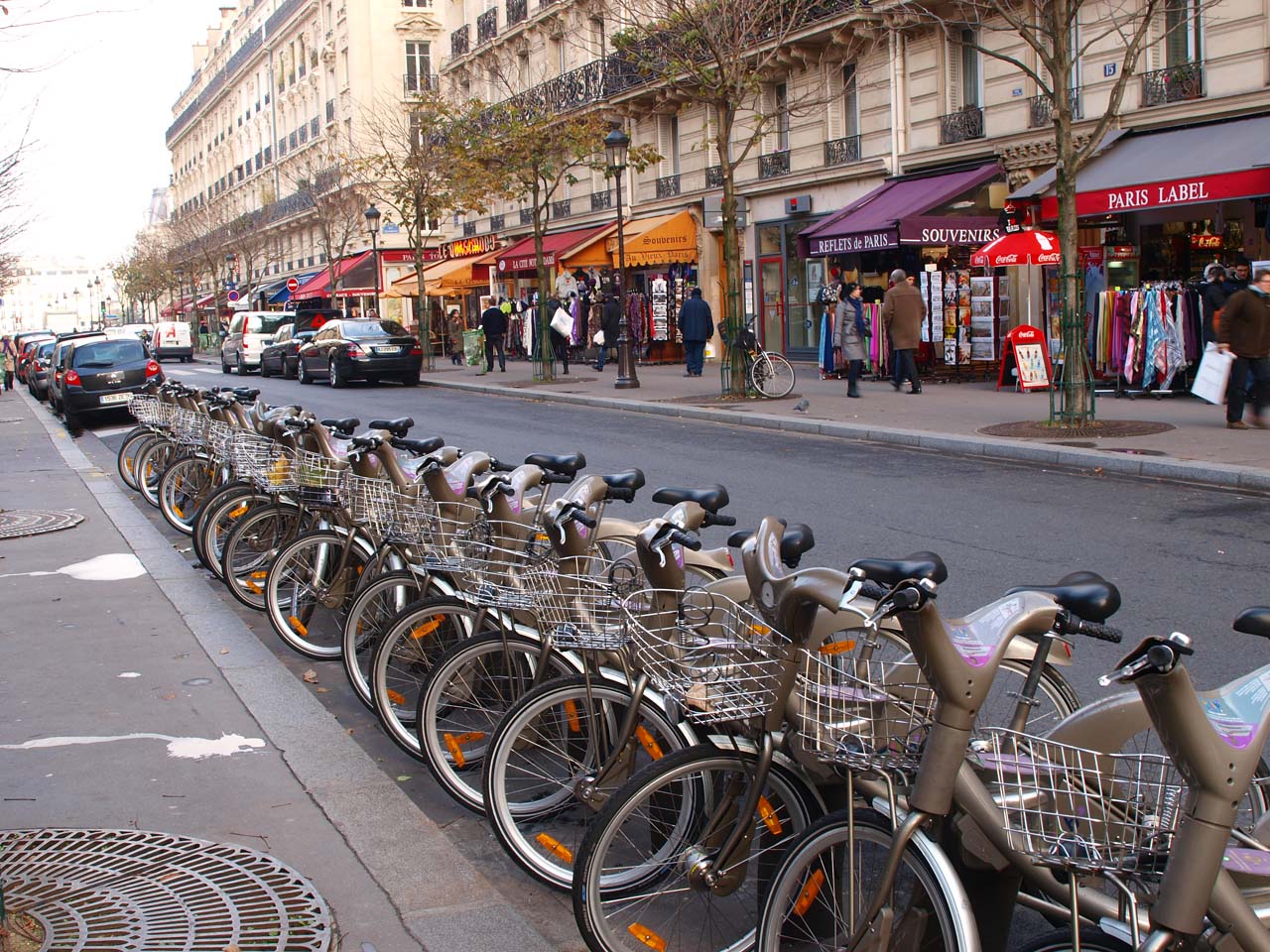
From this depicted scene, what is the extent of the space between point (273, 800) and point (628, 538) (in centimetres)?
171

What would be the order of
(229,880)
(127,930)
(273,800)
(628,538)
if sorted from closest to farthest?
(127,930)
(229,880)
(273,800)
(628,538)

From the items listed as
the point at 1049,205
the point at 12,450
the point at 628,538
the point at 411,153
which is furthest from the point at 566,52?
the point at 628,538

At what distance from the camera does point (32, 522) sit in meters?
11.1

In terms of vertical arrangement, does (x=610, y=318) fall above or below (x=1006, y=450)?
above

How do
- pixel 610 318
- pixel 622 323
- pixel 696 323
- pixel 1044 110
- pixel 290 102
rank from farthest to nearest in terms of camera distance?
pixel 290 102 < pixel 610 318 < pixel 696 323 < pixel 622 323 < pixel 1044 110

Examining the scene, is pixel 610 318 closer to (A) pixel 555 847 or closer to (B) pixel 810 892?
(A) pixel 555 847

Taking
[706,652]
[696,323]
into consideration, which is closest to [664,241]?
[696,323]

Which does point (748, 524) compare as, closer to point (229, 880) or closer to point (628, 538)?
point (628, 538)

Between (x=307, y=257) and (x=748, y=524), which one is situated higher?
(x=307, y=257)

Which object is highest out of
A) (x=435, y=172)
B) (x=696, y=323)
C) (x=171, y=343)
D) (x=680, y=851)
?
(x=435, y=172)

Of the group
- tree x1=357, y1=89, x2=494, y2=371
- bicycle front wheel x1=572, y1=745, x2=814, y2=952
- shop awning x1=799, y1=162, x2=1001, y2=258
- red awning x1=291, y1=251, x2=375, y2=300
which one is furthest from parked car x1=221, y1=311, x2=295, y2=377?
bicycle front wheel x1=572, y1=745, x2=814, y2=952

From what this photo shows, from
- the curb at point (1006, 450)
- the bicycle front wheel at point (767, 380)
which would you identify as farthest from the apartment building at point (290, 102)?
the curb at point (1006, 450)

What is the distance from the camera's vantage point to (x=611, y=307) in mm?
28391

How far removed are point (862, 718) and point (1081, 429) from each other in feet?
39.6
